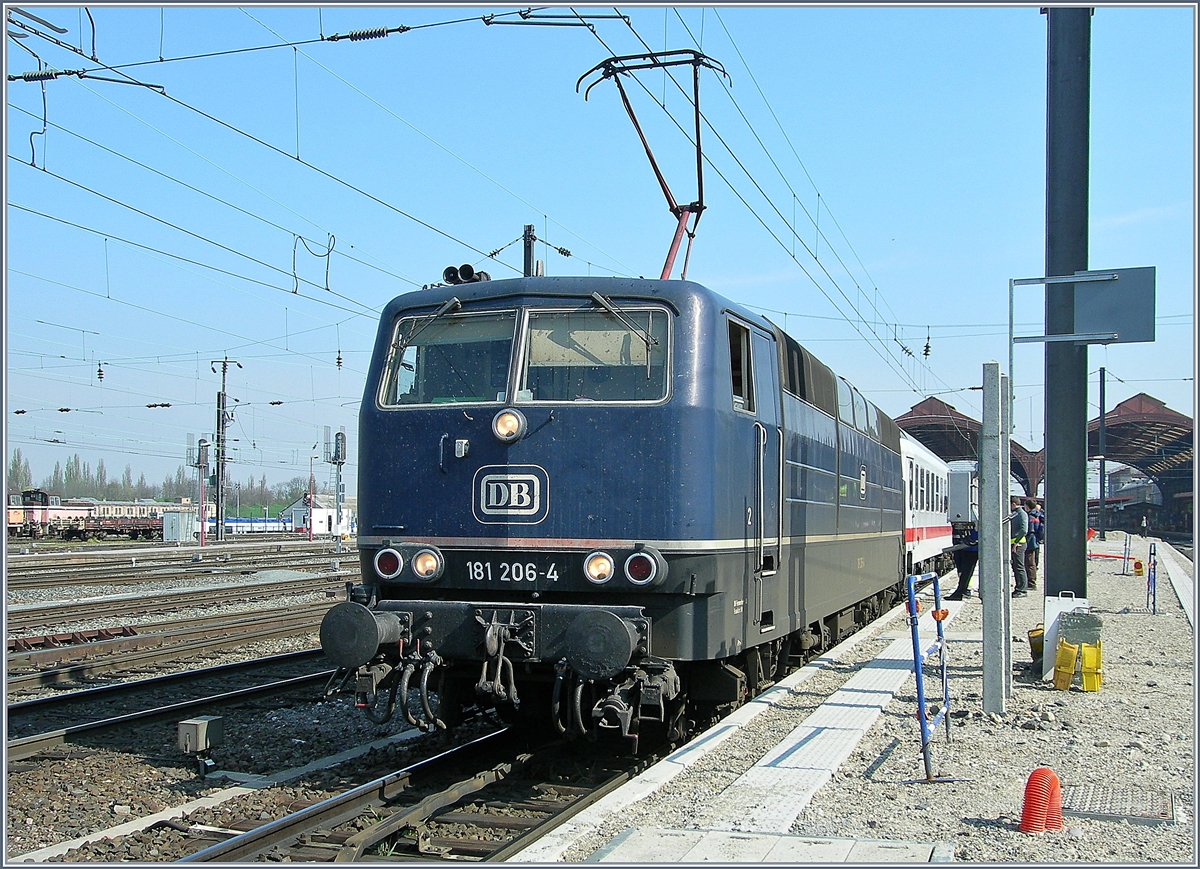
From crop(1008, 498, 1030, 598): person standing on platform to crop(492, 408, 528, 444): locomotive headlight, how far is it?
45.2ft

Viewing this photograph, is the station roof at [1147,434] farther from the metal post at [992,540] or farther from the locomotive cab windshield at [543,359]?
the locomotive cab windshield at [543,359]

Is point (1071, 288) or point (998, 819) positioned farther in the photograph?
point (1071, 288)

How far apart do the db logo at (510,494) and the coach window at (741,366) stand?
67.8 inches

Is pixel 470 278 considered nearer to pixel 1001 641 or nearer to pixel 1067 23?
pixel 1001 641

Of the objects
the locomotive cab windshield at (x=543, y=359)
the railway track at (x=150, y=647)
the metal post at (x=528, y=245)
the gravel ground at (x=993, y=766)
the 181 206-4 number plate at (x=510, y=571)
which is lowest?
the railway track at (x=150, y=647)

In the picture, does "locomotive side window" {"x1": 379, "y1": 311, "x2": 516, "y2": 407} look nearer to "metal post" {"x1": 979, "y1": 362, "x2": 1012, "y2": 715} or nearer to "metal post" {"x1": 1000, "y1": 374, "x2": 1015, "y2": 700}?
"metal post" {"x1": 979, "y1": 362, "x2": 1012, "y2": 715}

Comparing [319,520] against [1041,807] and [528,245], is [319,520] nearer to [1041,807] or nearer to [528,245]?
[528,245]

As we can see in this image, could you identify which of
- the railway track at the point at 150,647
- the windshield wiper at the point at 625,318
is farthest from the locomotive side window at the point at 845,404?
the railway track at the point at 150,647

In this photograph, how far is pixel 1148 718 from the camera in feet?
29.3

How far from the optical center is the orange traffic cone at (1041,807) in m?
5.78

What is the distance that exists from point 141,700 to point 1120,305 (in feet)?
33.6

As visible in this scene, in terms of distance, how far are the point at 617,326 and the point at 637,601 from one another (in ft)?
6.26

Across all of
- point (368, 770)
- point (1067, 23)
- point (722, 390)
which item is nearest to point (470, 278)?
point (722, 390)

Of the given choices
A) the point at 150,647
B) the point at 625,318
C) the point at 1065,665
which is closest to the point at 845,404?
the point at 1065,665
